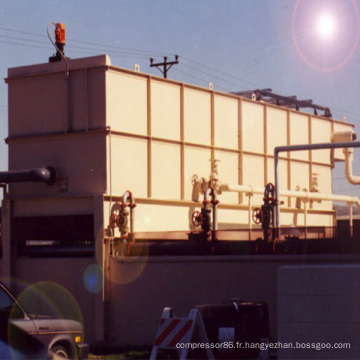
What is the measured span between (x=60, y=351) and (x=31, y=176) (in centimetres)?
1342

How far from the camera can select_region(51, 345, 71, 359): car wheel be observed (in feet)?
48.6

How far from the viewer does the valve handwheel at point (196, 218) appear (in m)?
28.5

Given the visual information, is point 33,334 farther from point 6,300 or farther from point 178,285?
point 178,285

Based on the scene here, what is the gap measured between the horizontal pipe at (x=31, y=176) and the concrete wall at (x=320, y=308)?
13807 mm

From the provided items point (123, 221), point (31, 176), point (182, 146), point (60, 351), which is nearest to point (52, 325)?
point (60, 351)

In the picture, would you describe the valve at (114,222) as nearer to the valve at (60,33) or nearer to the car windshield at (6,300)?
the valve at (60,33)

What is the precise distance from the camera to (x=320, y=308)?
1516 cm

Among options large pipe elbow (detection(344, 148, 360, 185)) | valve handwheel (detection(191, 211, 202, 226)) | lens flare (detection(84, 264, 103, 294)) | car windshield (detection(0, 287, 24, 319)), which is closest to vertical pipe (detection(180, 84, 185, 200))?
valve handwheel (detection(191, 211, 202, 226))

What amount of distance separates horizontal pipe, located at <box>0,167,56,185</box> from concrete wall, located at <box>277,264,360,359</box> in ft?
45.3

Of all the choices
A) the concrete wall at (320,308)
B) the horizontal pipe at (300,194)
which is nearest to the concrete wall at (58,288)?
the horizontal pipe at (300,194)

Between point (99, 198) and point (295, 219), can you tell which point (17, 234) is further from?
point (295, 219)

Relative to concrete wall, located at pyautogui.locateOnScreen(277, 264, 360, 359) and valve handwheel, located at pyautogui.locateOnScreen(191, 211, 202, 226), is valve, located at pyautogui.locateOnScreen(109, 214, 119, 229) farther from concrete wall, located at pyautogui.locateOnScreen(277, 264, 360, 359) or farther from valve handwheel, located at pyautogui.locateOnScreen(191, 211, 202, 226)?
concrete wall, located at pyautogui.locateOnScreen(277, 264, 360, 359)

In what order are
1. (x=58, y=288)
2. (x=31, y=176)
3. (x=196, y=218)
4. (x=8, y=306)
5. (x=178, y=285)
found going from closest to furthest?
(x=8, y=306), (x=178, y=285), (x=58, y=288), (x=31, y=176), (x=196, y=218)

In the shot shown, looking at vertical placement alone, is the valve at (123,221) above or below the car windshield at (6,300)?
above
